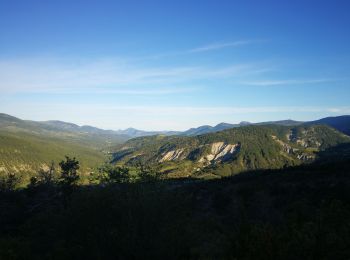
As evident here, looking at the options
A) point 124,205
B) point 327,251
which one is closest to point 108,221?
point 124,205

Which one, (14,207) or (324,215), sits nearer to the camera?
(324,215)

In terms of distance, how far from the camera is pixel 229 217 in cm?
9519

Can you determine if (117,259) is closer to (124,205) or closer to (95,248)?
(95,248)

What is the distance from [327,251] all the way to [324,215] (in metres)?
4.01

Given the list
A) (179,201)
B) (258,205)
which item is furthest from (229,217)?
(179,201)

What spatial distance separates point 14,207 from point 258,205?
72.3 metres

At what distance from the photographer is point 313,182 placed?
10800 cm

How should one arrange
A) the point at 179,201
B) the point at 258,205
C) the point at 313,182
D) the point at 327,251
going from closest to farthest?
the point at 327,251 < the point at 179,201 < the point at 258,205 < the point at 313,182

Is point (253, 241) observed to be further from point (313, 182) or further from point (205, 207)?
point (313, 182)

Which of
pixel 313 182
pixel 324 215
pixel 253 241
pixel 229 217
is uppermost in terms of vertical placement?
pixel 324 215

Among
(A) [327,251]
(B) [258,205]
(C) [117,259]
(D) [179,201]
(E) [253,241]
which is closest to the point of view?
(A) [327,251]

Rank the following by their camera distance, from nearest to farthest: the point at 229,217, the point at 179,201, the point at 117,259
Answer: the point at 117,259 → the point at 179,201 → the point at 229,217

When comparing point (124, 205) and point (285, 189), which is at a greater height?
point (124, 205)

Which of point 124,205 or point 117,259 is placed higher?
point 124,205
